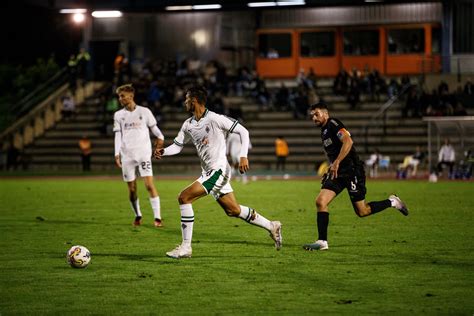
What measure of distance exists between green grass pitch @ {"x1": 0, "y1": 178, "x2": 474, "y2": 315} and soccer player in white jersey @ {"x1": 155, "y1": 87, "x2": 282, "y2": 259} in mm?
489

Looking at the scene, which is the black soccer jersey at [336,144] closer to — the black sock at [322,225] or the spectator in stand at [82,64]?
the black sock at [322,225]

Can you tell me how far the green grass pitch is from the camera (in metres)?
9.40

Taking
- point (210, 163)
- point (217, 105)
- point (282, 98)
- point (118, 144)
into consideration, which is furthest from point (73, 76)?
point (210, 163)

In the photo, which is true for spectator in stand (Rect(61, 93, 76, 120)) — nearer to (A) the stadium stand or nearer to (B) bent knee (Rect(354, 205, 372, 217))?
(A) the stadium stand

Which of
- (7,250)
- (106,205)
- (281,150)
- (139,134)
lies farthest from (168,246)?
(281,150)

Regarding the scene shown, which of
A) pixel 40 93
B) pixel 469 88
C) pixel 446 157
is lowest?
pixel 446 157

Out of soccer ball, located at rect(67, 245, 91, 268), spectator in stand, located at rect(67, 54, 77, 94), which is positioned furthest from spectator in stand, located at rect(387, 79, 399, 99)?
soccer ball, located at rect(67, 245, 91, 268)

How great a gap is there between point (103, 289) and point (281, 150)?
32.2 m

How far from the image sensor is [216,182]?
42.3ft

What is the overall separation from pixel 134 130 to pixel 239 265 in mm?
6199

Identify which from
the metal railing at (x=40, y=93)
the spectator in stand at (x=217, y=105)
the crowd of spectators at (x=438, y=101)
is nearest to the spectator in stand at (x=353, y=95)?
the crowd of spectators at (x=438, y=101)

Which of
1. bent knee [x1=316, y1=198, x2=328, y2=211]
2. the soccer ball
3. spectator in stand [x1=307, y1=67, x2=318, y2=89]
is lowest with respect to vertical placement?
the soccer ball

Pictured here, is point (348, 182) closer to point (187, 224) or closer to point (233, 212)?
point (233, 212)

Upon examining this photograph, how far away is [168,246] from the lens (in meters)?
14.3
